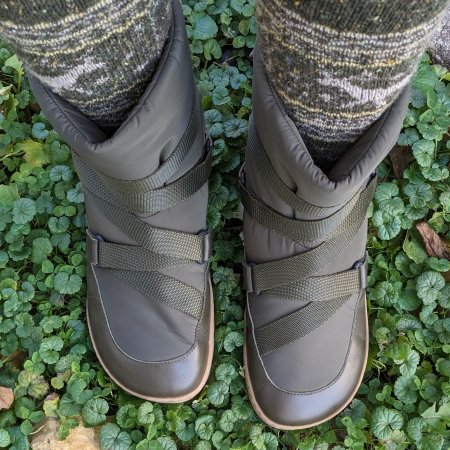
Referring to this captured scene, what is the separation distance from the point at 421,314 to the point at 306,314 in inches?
14.7

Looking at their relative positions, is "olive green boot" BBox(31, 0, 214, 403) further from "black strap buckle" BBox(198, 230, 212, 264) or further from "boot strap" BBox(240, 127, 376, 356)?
"boot strap" BBox(240, 127, 376, 356)

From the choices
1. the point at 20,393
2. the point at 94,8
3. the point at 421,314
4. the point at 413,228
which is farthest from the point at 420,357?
the point at 94,8

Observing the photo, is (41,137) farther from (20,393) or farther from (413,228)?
(413,228)

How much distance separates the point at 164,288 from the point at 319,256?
13.7 inches

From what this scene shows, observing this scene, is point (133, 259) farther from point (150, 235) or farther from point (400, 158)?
point (400, 158)

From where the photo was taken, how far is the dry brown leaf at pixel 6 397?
1.42m

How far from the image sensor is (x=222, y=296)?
1.50 meters

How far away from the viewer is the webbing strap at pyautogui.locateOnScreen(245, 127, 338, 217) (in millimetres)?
1058

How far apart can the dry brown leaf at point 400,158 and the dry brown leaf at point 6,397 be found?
1.16 m

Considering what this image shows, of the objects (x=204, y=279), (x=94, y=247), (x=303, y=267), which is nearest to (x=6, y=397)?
(x=94, y=247)

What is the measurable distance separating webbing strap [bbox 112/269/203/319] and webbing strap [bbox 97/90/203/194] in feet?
0.80

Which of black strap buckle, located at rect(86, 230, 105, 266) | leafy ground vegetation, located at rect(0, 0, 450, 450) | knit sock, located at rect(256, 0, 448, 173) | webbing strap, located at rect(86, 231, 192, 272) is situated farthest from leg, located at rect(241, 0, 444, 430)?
black strap buckle, located at rect(86, 230, 105, 266)

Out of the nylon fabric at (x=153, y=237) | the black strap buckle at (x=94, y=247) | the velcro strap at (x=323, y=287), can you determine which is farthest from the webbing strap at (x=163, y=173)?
the velcro strap at (x=323, y=287)

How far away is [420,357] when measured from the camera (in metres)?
1.47
